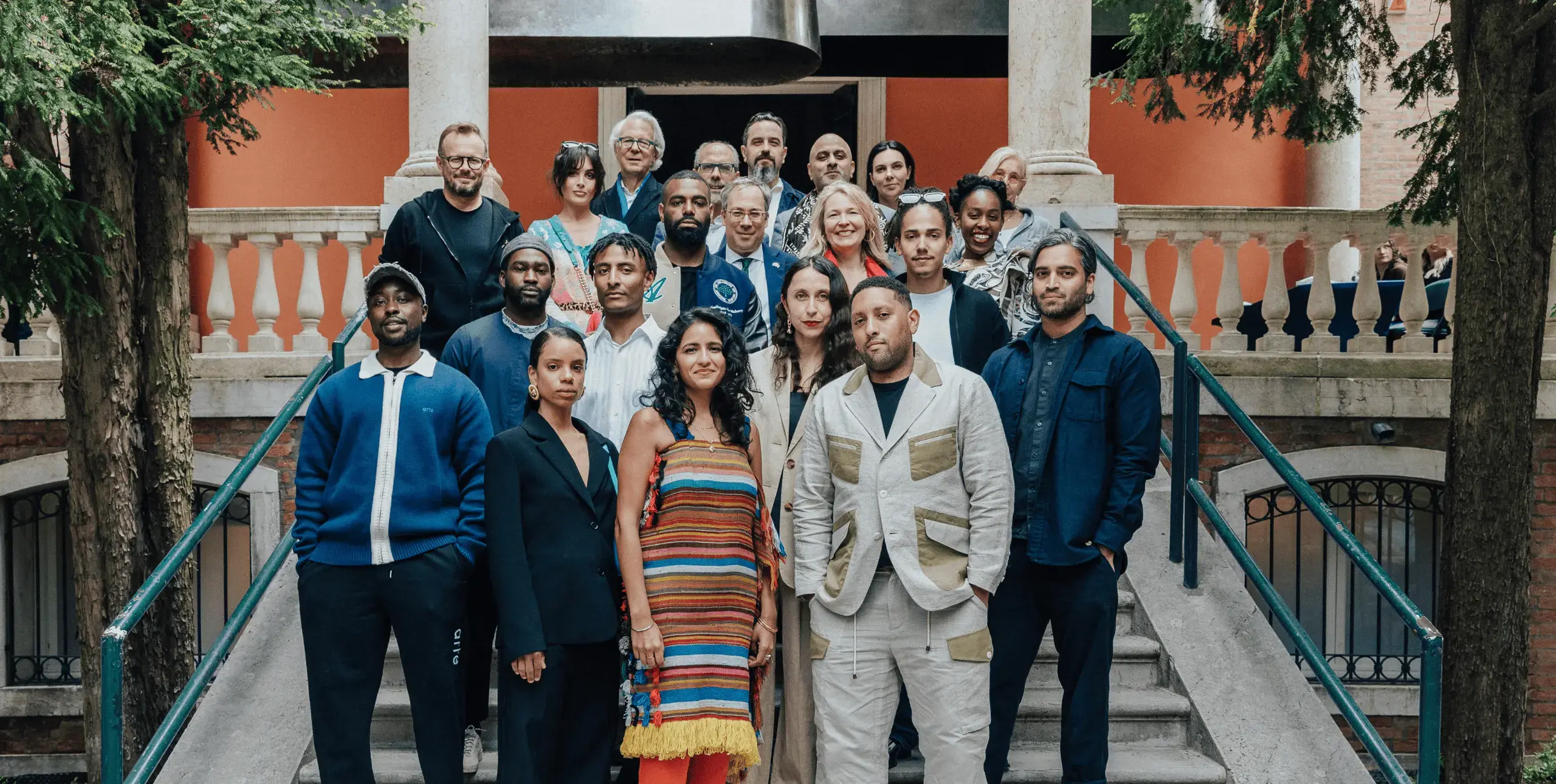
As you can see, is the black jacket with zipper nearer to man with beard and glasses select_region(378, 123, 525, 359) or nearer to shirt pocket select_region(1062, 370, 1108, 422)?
man with beard and glasses select_region(378, 123, 525, 359)

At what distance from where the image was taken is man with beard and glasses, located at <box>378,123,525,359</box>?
5.91m

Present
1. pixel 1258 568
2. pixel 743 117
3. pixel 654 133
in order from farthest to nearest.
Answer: pixel 743 117 → pixel 654 133 → pixel 1258 568

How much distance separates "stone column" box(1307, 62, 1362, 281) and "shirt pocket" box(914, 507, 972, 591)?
840 cm

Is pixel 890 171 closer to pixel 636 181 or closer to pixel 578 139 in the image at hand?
pixel 636 181

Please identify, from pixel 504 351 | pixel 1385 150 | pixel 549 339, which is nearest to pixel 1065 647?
pixel 549 339

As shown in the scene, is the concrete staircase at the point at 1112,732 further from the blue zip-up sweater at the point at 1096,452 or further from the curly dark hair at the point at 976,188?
the curly dark hair at the point at 976,188

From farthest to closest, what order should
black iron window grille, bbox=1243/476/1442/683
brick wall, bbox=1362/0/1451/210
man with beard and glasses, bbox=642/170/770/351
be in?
brick wall, bbox=1362/0/1451/210 → black iron window grille, bbox=1243/476/1442/683 → man with beard and glasses, bbox=642/170/770/351

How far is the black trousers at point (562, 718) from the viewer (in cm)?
439

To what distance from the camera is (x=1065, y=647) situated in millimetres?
4812

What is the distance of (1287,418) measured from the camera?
8961mm

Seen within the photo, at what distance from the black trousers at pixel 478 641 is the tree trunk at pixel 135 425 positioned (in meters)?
2.34

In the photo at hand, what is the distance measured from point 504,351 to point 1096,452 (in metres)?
2.04

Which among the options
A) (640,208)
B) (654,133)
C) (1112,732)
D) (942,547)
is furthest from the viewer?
(654,133)

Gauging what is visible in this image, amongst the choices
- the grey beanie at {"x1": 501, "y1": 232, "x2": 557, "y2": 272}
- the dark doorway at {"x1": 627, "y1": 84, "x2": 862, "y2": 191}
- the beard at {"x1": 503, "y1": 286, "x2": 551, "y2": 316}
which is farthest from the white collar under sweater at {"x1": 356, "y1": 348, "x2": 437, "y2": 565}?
the dark doorway at {"x1": 627, "y1": 84, "x2": 862, "y2": 191}
